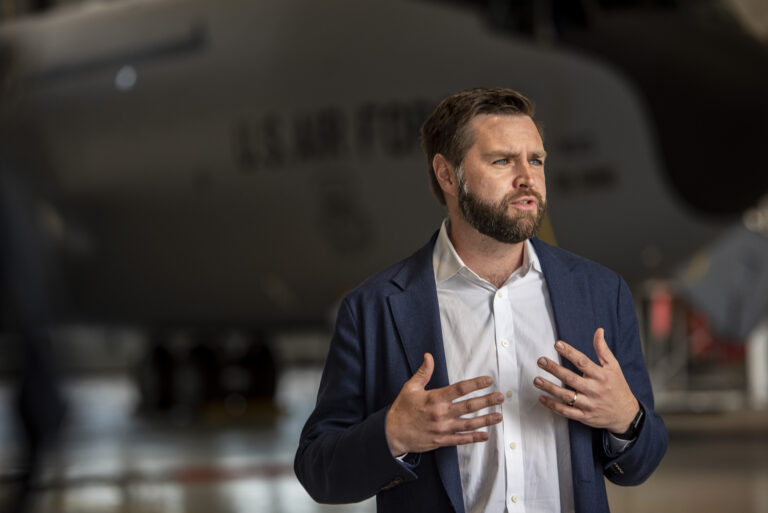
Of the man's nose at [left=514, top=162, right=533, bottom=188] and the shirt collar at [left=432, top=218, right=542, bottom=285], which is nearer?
the man's nose at [left=514, top=162, right=533, bottom=188]

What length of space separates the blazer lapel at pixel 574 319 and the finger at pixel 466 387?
0.75 feet

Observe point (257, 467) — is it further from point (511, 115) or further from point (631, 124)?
point (511, 115)

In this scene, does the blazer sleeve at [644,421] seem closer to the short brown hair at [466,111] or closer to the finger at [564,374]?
the finger at [564,374]

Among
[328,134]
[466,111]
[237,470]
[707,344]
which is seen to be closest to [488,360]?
[466,111]

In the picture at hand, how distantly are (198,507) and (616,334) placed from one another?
14.7 feet

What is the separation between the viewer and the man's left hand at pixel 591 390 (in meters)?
1.63

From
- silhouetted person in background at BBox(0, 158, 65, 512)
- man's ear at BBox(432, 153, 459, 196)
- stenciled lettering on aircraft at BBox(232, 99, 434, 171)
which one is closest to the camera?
man's ear at BBox(432, 153, 459, 196)

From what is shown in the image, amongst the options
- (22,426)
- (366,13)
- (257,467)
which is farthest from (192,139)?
(22,426)

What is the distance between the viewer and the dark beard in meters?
1.73

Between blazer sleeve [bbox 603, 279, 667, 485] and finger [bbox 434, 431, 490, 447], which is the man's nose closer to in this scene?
blazer sleeve [bbox 603, 279, 667, 485]

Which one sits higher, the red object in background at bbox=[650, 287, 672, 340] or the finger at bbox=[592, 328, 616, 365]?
the red object in background at bbox=[650, 287, 672, 340]

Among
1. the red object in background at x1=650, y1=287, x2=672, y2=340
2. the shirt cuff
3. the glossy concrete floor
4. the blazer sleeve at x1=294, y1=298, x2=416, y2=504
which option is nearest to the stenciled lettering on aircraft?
the glossy concrete floor

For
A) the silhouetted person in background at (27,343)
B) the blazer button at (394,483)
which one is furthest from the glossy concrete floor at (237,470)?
the blazer button at (394,483)

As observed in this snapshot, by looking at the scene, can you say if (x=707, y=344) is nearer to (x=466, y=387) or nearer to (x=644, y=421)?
(x=644, y=421)
